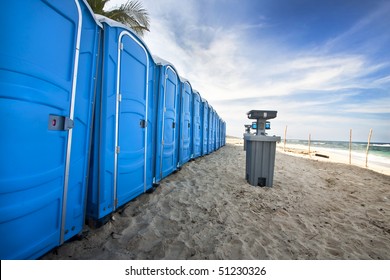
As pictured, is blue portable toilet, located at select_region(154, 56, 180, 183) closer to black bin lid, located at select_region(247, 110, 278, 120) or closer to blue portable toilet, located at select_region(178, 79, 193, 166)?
blue portable toilet, located at select_region(178, 79, 193, 166)

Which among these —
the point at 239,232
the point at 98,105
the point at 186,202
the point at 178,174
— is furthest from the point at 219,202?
the point at 98,105

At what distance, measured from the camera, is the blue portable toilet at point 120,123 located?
6.82ft

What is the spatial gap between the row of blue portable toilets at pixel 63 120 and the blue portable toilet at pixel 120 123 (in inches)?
0.5

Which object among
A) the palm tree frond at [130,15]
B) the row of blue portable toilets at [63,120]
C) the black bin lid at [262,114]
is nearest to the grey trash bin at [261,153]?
the black bin lid at [262,114]

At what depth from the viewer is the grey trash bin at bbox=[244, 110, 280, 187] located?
3.88m

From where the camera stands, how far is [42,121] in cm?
141

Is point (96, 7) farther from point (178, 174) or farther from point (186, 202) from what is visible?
point (186, 202)

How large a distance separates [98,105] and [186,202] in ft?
6.39

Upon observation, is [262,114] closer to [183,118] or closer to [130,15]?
[183,118]

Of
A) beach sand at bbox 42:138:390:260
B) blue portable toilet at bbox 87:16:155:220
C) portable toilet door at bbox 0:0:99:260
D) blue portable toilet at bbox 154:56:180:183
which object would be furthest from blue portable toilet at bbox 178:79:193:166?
portable toilet door at bbox 0:0:99:260

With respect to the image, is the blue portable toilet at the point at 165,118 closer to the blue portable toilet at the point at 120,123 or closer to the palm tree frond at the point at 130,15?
the blue portable toilet at the point at 120,123

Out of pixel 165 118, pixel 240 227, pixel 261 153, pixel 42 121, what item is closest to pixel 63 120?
pixel 42 121

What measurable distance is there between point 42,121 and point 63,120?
0.17m

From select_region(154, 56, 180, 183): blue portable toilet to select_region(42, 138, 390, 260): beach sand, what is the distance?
19.5 inches
